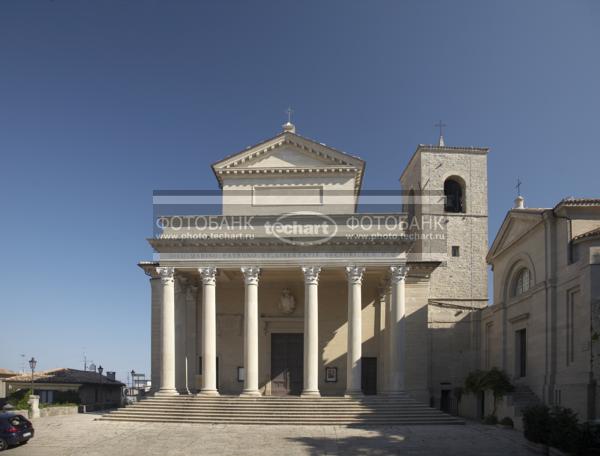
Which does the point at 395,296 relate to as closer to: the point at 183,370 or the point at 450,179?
the point at 183,370

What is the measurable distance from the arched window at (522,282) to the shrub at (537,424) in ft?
32.0

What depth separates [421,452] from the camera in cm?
1778

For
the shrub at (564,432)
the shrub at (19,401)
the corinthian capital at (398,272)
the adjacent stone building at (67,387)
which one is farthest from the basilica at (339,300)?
the adjacent stone building at (67,387)

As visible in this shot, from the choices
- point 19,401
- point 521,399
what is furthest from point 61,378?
point 521,399

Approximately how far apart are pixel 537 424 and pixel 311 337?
11000 mm

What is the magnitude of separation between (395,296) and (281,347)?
28.2ft

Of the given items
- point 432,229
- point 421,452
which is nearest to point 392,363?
point 421,452

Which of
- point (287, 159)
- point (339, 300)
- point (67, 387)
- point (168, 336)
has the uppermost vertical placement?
point (287, 159)

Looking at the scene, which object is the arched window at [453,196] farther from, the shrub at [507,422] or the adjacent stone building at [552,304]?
the shrub at [507,422]

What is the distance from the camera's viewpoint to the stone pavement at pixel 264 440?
18094 mm

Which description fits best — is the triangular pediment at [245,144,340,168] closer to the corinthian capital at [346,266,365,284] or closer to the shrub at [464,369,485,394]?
the corinthian capital at [346,266,365,284]

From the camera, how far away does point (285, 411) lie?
24609mm

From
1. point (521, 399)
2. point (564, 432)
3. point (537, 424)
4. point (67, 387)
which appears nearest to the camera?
point (564, 432)

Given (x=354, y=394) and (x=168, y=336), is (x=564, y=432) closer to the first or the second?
(x=354, y=394)
